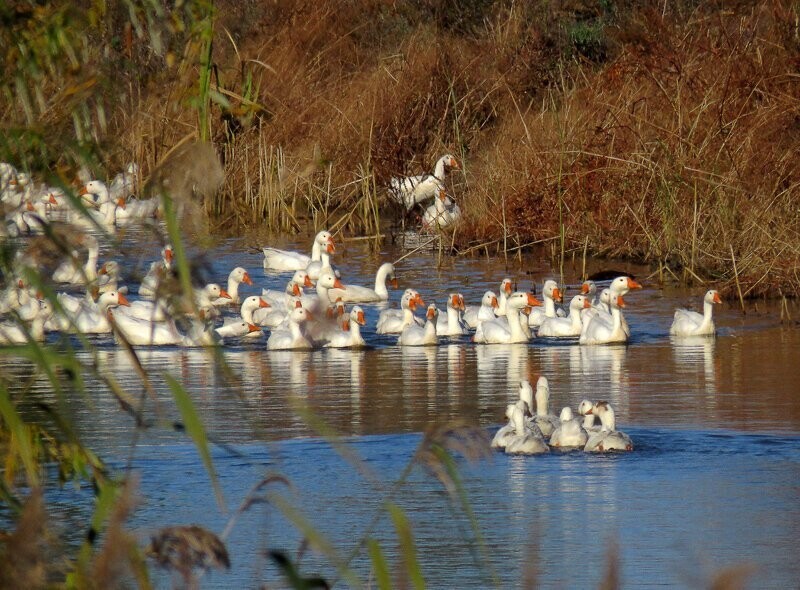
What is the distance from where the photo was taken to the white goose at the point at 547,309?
614 inches

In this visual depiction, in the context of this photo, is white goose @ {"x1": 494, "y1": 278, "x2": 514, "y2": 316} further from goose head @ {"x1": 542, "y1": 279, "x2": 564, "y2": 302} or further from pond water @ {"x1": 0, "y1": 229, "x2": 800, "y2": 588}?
pond water @ {"x1": 0, "y1": 229, "x2": 800, "y2": 588}

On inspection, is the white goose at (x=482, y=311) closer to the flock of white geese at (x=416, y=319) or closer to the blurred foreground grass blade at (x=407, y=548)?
the flock of white geese at (x=416, y=319)

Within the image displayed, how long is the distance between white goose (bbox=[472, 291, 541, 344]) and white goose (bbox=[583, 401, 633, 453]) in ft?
16.6

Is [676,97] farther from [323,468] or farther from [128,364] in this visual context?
[323,468]

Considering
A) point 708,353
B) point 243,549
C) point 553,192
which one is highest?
point 553,192

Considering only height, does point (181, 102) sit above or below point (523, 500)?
above

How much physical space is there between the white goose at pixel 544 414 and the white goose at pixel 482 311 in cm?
435

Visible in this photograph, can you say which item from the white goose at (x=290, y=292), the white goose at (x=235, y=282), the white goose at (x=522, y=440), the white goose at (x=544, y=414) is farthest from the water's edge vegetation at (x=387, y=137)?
the white goose at (x=544, y=414)

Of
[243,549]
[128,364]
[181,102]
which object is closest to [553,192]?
[128,364]

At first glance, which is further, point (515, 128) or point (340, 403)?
point (515, 128)

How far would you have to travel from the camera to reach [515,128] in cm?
2192

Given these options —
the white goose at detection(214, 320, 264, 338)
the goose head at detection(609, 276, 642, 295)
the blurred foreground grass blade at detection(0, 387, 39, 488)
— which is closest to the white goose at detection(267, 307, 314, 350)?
the white goose at detection(214, 320, 264, 338)

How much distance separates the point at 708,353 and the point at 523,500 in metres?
5.57

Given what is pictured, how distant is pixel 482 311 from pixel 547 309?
0.64 meters
